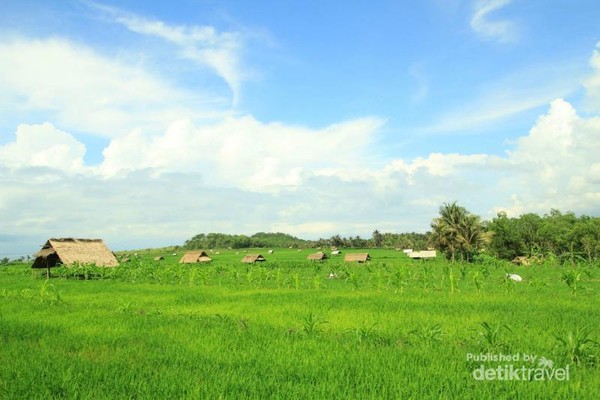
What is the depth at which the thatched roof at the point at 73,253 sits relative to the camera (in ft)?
94.5

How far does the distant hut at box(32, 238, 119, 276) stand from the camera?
94.4ft

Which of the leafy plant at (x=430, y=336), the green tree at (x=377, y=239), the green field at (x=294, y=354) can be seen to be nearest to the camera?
the green field at (x=294, y=354)

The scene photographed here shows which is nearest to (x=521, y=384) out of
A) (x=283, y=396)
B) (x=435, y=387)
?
(x=435, y=387)

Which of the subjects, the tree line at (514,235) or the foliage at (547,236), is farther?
the foliage at (547,236)

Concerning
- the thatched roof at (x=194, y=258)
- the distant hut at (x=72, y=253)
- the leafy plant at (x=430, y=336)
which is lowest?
the thatched roof at (x=194, y=258)

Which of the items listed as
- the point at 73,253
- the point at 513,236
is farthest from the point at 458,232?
the point at 73,253

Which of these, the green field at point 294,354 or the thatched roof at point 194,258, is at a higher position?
the green field at point 294,354

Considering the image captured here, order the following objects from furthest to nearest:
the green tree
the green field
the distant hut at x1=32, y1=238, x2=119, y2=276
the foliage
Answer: the green tree → the foliage → the distant hut at x1=32, y1=238, x2=119, y2=276 → the green field

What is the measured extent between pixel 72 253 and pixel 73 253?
0.28 ft

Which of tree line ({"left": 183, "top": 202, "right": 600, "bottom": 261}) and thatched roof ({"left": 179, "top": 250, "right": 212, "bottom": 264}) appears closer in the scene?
tree line ({"left": 183, "top": 202, "right": 600, "bottom": 261})

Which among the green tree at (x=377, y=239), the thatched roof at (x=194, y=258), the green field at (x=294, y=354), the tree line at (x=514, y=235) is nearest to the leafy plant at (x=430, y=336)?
the green field at (x=294, y=354)

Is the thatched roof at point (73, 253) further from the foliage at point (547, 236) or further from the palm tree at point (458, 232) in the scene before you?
the foliage at point (547, 236)

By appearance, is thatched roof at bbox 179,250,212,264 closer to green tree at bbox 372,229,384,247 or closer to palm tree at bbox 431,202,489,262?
palm tree at bbox 431,202,489,262

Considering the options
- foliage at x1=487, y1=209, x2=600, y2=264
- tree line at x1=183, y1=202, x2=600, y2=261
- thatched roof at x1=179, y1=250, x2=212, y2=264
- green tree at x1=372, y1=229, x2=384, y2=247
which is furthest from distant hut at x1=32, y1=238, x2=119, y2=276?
green tree at x1=372, y1=229, x2=384, y2=247
